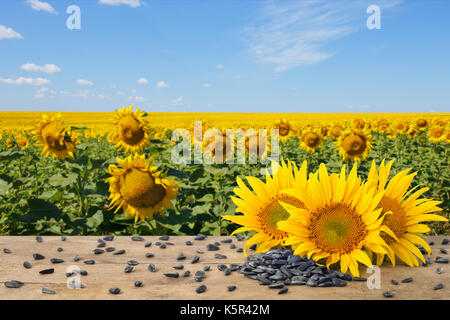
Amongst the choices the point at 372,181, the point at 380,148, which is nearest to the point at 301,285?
the point at 372,181

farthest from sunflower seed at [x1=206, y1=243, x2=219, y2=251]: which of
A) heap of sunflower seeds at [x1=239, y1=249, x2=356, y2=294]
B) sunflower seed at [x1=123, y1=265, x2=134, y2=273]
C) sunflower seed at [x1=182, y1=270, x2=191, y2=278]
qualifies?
sunflower seed at [x1=123, y1=265, x2=134, y2=273]

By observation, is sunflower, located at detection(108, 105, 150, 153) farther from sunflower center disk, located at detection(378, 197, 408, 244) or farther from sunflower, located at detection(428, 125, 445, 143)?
sunflower, located at detection(428, 125, 445, 143)

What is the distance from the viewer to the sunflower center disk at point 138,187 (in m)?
3.87

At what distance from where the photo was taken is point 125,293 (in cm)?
218

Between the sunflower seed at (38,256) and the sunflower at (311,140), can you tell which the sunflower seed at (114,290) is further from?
the sunflower at (311,140)

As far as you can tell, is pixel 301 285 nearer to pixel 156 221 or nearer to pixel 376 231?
pixel 376 231

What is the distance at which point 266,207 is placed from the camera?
2494 millimetres

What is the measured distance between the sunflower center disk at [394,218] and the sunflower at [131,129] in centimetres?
358

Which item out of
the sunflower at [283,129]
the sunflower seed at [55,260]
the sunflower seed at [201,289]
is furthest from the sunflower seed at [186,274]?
the sunflower at [283,129]

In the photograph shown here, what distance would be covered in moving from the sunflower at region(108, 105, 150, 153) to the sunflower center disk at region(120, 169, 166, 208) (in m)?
1.40

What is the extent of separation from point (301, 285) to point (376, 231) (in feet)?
1.77

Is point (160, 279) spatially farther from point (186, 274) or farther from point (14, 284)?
point (14, 284)

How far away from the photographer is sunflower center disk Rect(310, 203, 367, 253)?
2188 millimetres

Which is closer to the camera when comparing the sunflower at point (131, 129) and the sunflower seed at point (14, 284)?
the sunflower seed at point (14, 284)
